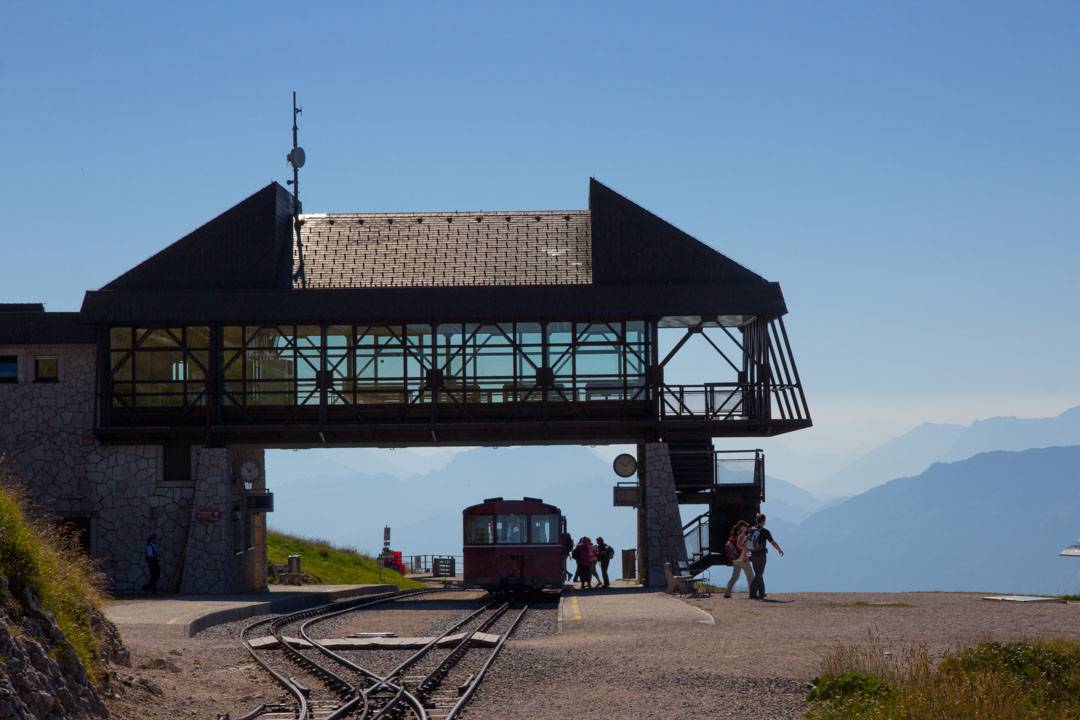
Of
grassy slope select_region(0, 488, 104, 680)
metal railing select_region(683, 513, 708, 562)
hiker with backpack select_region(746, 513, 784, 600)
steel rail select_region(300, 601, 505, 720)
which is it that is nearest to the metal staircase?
metal railing select_region(683, 513, 708, 562)

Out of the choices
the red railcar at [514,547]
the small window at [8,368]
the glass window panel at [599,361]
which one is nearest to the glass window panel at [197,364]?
the small window at [8,368]

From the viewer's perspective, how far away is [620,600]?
3259 centimetres

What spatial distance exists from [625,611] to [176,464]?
16.7 meters

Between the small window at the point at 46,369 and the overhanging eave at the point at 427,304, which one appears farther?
the small window at the point at 46,369

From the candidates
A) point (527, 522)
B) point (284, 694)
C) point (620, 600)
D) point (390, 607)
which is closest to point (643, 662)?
point (284, 694)

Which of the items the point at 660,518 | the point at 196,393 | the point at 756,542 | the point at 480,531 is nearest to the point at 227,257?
the point at 196,393

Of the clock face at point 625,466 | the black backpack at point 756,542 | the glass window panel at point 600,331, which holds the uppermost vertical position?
the glass window panel at point 600,331

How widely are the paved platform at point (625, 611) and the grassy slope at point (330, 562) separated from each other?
21255 mm

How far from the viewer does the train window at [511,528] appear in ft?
131

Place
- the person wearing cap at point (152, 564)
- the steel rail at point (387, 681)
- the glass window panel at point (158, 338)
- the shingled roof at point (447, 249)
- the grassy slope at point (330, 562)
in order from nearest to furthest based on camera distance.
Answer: the steel rail at point (387, 681), the person wearing cap at point (152, 564), the glass window panel at point (158, 338), the shingled roof at point (447, 249), the grassy slope at point (330, 562)

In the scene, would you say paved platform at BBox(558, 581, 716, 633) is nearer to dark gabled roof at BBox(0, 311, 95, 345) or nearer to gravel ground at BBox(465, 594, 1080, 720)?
gravel ground at BBox(465, 594, 1080, 720)

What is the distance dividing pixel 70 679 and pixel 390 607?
68.4 ft

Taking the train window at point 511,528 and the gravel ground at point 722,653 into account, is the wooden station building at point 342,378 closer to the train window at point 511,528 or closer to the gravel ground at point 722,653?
the train window at point 511,528

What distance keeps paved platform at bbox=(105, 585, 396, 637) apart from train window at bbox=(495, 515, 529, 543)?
483 cm
